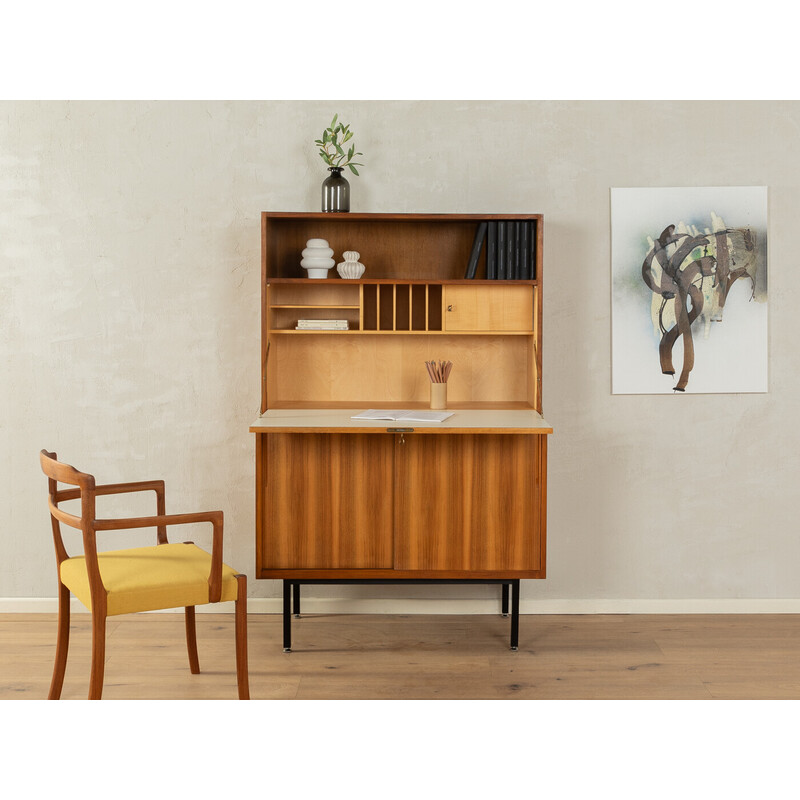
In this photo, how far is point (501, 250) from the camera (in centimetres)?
371

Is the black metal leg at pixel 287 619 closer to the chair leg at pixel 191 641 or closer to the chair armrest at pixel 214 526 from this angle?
the chair leg at pixel 191 641

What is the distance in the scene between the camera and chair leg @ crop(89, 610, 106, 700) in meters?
2.64

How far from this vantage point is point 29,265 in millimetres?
3945

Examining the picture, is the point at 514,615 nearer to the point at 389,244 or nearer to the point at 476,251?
the point at 476,251

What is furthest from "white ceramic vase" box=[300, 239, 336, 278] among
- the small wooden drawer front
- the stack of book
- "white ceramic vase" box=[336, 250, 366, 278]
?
the small wooden drawer front

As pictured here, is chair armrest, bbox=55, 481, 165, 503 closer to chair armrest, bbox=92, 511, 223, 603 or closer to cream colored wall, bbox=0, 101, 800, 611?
chair armrest, bbox=92, 511, 223, 603

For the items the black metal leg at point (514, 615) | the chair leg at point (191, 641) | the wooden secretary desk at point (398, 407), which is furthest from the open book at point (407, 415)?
the chair leg at point (191, 641)

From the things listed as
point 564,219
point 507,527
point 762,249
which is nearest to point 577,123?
point 564,219

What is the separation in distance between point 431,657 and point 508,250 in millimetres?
1755

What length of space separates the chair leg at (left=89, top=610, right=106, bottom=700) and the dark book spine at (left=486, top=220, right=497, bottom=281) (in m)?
2.09

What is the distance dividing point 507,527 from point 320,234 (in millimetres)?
1599

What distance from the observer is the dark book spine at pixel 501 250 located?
3705 millimetres

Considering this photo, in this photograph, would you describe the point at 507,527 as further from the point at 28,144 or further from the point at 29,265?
the point at 28,144

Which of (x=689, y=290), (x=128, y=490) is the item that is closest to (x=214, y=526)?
(x=128, y=490)
